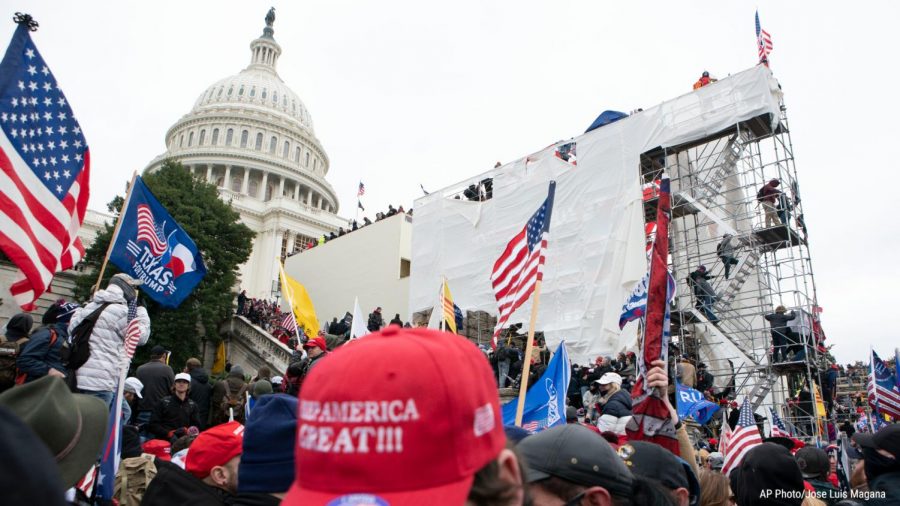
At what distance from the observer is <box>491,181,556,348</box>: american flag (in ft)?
22.3

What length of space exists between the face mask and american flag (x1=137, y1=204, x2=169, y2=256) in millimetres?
6798

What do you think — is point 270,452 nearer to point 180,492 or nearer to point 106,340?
point 180,492

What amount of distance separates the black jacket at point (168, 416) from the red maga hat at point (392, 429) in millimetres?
6690

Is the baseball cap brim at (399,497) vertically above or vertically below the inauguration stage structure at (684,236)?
below

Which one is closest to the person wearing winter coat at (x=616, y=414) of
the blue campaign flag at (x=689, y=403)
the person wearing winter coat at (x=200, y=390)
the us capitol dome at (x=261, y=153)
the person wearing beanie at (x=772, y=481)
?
the person wearing beanie at (x=772, y=481)

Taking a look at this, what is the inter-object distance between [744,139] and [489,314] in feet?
35.2

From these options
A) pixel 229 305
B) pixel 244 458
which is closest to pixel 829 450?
pixel 244 458

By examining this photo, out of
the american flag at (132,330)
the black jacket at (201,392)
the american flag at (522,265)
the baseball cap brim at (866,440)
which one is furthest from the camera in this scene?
the black jacket at (201,392)

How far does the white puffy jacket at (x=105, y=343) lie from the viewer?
559 cm

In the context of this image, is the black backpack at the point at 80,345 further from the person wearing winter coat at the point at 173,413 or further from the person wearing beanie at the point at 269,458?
the person wearing beanie at the point at 269,458

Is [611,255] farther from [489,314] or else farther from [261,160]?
[261,160]

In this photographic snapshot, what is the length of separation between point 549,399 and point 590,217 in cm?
1370

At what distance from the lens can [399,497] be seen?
3.76 ft

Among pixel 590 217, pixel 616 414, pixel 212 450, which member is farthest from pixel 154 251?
pixel 590 217
